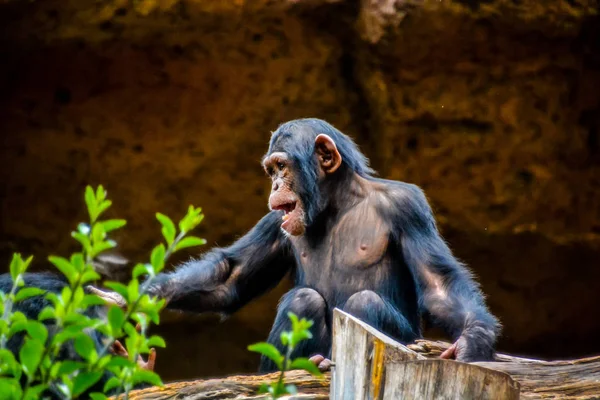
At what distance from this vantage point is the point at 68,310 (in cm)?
254

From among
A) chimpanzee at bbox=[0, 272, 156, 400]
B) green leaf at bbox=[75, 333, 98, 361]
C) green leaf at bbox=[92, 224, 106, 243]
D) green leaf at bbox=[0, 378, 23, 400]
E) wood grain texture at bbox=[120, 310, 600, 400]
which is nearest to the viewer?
green leaf at bbox=[0, 378, 23, 400]

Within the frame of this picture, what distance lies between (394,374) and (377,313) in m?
1.69

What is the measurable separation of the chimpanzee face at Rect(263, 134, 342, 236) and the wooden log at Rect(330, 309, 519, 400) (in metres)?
1.85

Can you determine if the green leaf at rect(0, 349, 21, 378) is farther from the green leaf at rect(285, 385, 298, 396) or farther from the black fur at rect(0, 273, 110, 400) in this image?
the black fur at rect(0, 273, 110, 400)

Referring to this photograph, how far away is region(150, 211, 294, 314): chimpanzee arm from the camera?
618 cm

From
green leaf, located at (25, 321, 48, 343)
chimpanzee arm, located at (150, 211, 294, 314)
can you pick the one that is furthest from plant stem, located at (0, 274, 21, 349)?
chimpanzee arm, located at (150, 211, 294, 314)

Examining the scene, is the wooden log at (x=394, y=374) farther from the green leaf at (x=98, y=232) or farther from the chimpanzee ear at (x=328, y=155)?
the chimpanzee ear at (x=328, y=155)

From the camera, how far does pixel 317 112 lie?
7984 millimetres

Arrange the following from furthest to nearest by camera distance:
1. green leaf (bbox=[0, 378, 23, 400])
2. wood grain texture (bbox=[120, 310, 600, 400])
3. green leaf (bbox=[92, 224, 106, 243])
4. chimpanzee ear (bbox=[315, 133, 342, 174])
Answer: chimpanzee ear (bbox=[315, 133, 342, 174]) → wood grain texture (bbox=[120, 310, 600, 400]) → green leaf (bbox=[92, 224, 106, 243]) → green leaf (bbox=[0, 378, 23, 400])

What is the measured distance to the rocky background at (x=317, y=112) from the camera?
303 inches

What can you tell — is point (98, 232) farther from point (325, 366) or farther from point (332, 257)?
point (332, 257)

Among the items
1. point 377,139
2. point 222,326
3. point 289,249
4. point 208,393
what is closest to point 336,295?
point 289,249

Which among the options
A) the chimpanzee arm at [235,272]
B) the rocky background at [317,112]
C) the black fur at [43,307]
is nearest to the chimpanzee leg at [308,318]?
the chimpanzee arm at [235,272]

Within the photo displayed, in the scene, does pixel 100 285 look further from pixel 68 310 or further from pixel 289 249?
pixel 68 310
